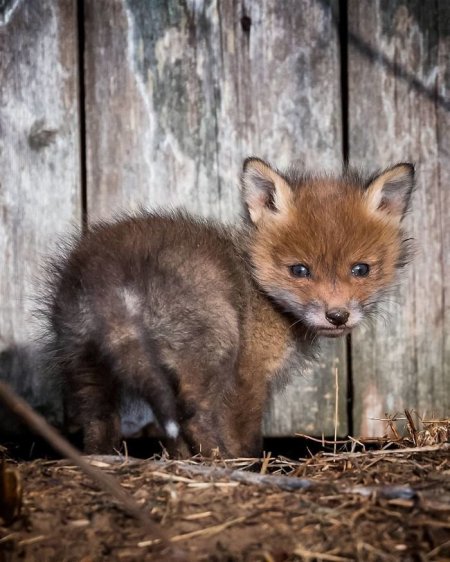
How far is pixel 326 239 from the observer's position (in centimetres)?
460

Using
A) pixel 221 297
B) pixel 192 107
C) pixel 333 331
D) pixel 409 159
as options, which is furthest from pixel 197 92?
pixel 333 331

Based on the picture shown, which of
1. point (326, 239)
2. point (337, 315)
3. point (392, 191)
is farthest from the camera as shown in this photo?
point (392, 191)

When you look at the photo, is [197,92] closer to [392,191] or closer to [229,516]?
[392,191]

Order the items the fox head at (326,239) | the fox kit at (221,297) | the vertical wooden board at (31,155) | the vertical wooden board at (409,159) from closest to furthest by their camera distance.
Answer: the fox kit at (221,297) < the fox head at (326,239) < the vertical wooden board at (31,155) < the vertical wooden board at (409,159)

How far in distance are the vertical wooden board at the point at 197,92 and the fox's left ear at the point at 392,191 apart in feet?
1.46

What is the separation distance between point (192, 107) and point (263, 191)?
0.63 m

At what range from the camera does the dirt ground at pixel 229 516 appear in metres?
2.75

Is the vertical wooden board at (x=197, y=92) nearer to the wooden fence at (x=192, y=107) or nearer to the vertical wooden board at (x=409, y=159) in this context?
the wooden fence at (x=192, y=107)

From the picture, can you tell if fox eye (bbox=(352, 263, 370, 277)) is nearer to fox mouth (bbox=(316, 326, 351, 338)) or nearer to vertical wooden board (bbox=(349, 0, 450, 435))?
fox mouth (bbox=(316, 326, 351, 338))

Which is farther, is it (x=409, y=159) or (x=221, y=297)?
(x=409, y=159)

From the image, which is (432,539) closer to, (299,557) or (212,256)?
(299,557)

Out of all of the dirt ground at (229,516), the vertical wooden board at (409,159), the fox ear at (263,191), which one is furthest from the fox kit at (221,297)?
the dirt ground at (229,516)

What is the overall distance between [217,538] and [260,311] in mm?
2022

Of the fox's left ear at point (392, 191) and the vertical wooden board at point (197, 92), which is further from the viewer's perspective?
the vertical wooden board at point (197, 92)
